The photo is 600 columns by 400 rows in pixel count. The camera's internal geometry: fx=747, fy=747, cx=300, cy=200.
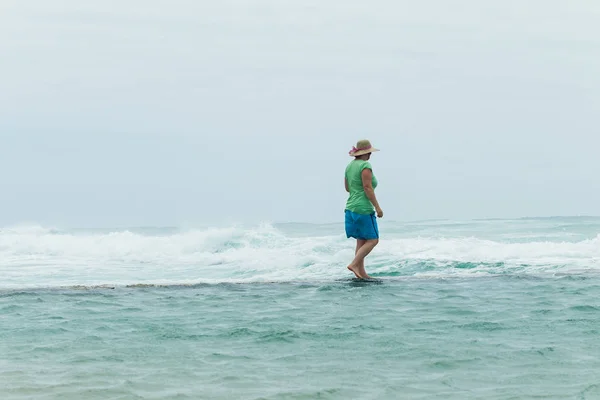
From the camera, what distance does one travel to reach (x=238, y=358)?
496 cm

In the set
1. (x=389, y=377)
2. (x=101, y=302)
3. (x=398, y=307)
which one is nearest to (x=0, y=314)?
(x=101, y=302)

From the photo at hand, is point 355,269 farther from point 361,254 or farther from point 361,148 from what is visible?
point 361,148

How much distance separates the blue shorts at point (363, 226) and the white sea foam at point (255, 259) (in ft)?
2.37

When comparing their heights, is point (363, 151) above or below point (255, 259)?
above

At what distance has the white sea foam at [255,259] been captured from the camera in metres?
12.4

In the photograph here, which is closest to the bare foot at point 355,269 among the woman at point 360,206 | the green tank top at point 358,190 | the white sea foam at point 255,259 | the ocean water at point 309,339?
the woman at point 360,206

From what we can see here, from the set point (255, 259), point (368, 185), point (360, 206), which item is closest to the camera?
point (368, 185)

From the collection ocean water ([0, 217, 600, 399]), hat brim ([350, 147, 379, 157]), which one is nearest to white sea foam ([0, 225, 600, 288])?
ocean water ([0, 217, 600, 399])

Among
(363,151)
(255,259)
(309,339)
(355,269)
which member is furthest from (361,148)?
(255,259)

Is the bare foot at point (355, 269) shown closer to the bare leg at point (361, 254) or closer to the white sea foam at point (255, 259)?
the bare leg at point (361, 254)

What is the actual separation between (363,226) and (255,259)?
24.6 ft

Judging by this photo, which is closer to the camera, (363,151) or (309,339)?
(309,339)

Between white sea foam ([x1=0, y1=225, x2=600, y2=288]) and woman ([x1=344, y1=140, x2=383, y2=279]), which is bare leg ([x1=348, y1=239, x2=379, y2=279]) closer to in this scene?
woman ([x1=344, y1=140, x2=383, y2=279])

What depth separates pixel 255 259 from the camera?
1622 centimetres
